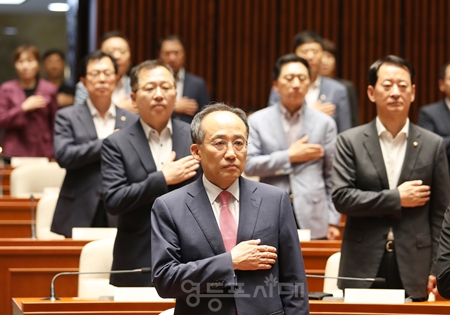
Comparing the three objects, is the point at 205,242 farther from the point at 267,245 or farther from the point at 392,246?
the point at 392,246

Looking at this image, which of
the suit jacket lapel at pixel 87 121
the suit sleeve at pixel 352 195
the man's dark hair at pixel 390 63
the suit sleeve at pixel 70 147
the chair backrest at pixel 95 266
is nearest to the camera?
the suit sleeve at pixel 352 195

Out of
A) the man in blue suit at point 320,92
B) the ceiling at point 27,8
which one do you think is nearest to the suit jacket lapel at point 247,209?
the man in blue suit at point 320,92

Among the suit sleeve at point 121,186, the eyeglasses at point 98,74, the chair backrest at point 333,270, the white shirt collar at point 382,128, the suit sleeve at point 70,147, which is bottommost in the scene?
the chair backrest at point 333,270

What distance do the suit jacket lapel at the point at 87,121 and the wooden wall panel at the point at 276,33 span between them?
3.63 metres

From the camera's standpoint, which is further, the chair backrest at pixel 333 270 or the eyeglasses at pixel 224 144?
the chair backrest at pixel 333 270

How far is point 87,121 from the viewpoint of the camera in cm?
446

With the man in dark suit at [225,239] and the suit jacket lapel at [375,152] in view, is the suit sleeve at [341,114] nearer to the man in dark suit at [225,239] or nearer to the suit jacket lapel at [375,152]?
the suit jacket lapel at [375,152]

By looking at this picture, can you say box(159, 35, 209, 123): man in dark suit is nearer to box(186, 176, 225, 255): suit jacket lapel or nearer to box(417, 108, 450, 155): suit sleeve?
box(417, 108, 450, 155): suit sleeve

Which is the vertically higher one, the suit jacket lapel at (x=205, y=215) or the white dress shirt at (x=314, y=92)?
the white dress shirt at (x=314, y=92)

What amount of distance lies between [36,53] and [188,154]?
10.4 feet

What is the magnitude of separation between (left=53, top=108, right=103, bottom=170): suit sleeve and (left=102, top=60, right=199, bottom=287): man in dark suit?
1.92 ft

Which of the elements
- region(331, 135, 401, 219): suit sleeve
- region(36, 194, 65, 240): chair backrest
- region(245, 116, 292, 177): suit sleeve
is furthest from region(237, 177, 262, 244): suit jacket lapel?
region(36, 194, 65, 240): chair backrest

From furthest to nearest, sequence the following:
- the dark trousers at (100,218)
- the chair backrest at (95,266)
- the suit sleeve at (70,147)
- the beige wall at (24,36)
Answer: the beige wall at (24,36) < the dark trousers at (100,218) < the suit sleeve at (70,147) < the chair backrest at (95,266)

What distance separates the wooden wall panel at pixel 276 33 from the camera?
8062 millimetres
